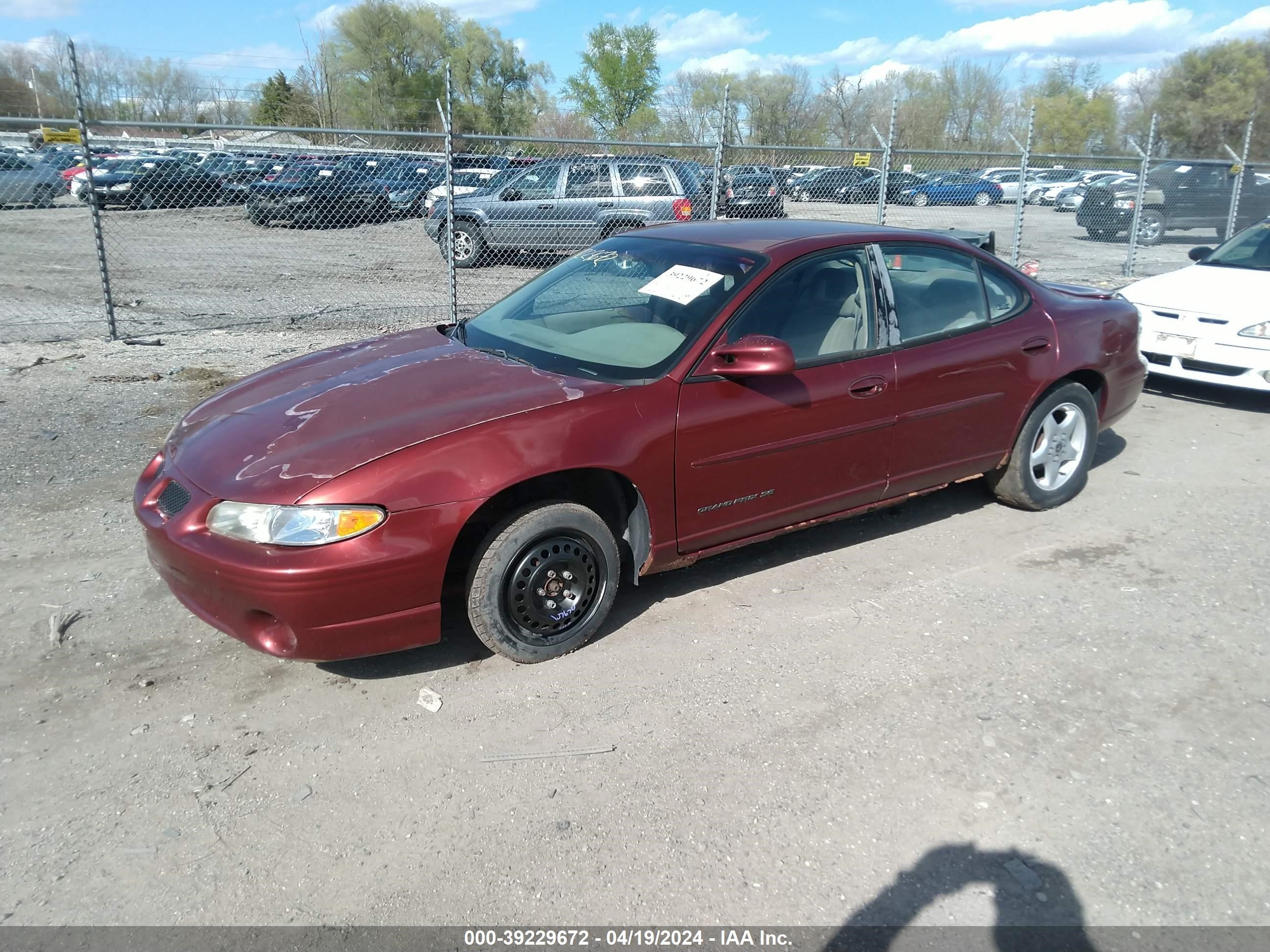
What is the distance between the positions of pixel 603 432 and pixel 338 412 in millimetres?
1013

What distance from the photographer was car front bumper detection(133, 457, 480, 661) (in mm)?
3135

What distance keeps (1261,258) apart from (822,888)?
8.21m

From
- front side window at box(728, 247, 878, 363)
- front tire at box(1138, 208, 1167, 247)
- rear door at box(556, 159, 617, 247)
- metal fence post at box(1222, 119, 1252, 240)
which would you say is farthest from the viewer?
front tire at box(1138, 208, 1167, 247)

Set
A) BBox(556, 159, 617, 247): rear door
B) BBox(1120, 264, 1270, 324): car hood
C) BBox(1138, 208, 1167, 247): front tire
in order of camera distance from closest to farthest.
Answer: BBox(1120, 264, 1270, 324): car hood, BBox(556, 159, 617, 247): rear door, BBox(1138, 208, 1167, 247): front tire

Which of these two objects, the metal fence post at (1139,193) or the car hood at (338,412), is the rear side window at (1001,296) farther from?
the metal fence post at (1139,193)

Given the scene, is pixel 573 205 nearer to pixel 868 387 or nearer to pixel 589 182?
pixel 589 182

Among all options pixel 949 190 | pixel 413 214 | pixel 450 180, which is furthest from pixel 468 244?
pixel 949 190

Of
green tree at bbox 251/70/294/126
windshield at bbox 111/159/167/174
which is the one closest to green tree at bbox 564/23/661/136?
green tree at bbox 251/70/294/126

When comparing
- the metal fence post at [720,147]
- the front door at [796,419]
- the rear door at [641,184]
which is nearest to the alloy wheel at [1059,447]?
the front door at [796,419]

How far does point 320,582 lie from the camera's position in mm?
3131

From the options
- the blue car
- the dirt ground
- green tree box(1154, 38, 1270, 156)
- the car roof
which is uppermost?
green tree box(1154, 38, 1270, 156)

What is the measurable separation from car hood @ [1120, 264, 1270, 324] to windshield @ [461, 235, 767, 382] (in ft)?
17.2

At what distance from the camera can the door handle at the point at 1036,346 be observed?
16.2 feet

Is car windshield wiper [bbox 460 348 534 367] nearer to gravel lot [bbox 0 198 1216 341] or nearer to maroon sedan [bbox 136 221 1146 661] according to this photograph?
maroon sedan [bbox 136 221 1146 661]
